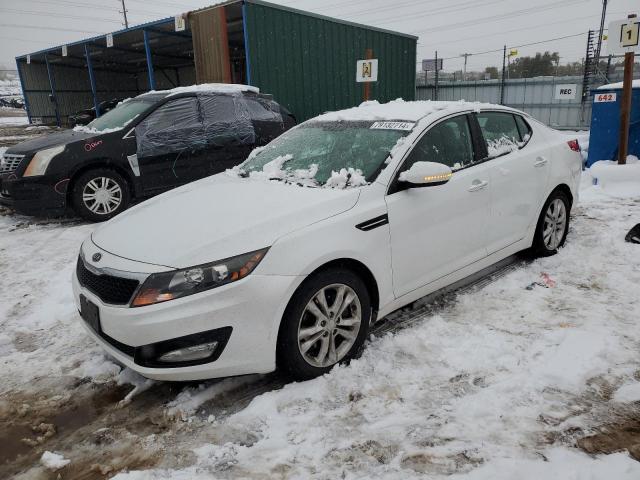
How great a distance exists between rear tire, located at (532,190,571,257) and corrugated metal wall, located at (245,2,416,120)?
8458 millimetres

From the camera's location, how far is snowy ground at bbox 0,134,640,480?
224 cm

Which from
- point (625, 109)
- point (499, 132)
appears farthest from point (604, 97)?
point (499, 132)

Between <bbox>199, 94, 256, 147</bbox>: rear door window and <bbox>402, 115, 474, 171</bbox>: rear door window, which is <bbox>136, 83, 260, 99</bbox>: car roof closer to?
<bbox>199, 94, 256, 147</bbox>: rear door window

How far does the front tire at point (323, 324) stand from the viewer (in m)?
2.66

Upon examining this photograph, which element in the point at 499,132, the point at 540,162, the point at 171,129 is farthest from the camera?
the point at 171,129

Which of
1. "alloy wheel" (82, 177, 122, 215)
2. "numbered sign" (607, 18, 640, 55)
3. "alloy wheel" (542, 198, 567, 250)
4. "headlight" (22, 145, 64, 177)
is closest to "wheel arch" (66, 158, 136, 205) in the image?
"alloy wheel" (82, 177, 122, 215)

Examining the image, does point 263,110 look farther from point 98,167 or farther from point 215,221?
point 215,221

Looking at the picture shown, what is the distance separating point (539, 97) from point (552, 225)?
1448cm

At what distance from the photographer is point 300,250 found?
2.63 metres

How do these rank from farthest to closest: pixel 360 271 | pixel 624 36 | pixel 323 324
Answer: pixel 624 36 → pixel 360 271 → pixel 323 324

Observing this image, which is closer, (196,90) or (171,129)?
(171,129)

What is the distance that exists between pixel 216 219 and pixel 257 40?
950 cm

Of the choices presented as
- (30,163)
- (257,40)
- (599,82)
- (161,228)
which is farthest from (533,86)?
(161,228)

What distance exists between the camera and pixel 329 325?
2838 millimetres
